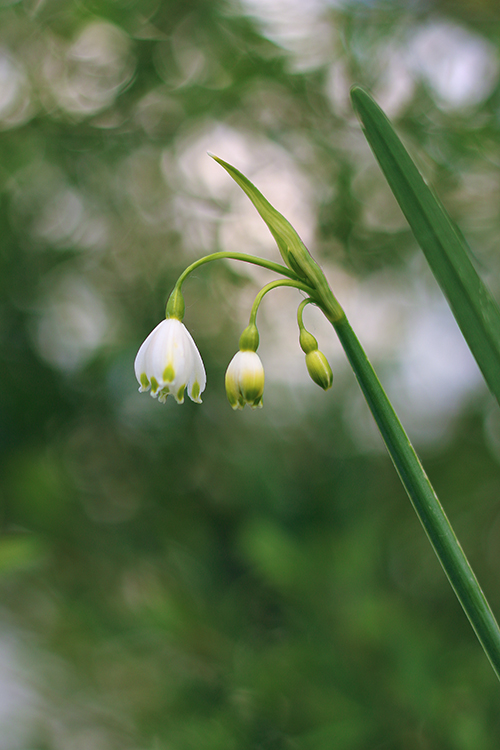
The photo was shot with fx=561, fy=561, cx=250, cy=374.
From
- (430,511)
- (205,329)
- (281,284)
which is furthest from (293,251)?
(205,329)

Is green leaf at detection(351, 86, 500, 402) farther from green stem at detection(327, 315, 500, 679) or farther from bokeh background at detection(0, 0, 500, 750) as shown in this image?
bokeh background at detection(0, 0, 500, 750)

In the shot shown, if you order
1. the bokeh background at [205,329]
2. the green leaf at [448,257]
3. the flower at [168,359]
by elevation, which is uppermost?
the bokeh background at [205,329]

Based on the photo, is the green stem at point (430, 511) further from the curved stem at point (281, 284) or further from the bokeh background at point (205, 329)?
the bokeh background at point (205, 329)

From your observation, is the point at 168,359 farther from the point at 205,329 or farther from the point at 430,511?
the point at 205,329

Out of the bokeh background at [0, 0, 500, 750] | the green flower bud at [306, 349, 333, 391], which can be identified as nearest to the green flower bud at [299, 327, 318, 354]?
the green flower bud at [306, 349, 333, 391]

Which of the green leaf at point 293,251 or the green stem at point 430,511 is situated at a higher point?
the green leaf at point 293,251

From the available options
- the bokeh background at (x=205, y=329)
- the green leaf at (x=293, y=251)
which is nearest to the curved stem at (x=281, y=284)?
the green leaf at (x=293, y=251)
